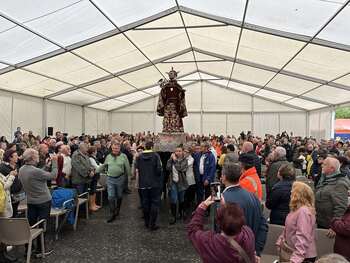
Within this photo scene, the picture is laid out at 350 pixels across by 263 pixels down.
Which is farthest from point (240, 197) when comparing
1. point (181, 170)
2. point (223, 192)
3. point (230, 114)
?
point (230, 114)

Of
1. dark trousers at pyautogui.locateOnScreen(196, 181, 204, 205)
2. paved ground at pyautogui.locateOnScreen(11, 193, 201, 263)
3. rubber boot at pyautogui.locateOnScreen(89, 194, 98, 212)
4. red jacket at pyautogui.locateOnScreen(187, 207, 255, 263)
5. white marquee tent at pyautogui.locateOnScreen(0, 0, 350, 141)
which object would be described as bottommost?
paved ground at pyautogui.locateOnScreen(11, 193, 201, 263)

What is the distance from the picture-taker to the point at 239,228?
6.64 ft

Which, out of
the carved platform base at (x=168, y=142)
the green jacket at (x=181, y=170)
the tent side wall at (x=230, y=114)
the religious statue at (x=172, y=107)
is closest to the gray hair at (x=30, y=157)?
the green jacket at (x=181, y=170)

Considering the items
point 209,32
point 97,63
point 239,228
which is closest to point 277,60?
point 209,32

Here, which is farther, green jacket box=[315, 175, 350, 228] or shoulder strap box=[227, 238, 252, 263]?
green jacket box=[315, 175, 350, 228]

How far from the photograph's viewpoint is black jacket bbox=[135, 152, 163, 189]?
6188mm

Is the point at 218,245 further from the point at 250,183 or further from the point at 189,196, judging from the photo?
the point at 189,196

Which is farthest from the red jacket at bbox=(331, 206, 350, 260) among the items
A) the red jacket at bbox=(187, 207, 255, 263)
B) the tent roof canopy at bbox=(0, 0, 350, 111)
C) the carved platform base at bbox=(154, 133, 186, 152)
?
the carved platform base at bbox=(154, 133, 186, 152)

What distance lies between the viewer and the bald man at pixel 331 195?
11.9ft

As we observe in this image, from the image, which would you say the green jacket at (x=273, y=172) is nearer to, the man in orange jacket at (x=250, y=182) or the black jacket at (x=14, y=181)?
the man in orange jacket at (x=250, y=182)

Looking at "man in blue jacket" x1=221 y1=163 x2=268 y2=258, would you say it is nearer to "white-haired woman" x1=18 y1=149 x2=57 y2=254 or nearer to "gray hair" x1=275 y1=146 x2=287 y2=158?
"gray hair" x1=275 y1=146 x2=287 y2=158

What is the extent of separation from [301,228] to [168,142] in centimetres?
674

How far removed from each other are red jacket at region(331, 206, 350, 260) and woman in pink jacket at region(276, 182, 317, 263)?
0.64 feet

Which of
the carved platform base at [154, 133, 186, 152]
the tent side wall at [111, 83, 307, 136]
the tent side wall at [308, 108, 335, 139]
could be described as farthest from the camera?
the tent side wall at [111, 83, 307, 136]
